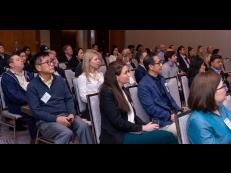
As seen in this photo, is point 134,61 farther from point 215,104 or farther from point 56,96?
point 215,104

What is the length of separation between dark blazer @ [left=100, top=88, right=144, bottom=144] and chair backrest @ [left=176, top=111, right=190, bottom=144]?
0.71m

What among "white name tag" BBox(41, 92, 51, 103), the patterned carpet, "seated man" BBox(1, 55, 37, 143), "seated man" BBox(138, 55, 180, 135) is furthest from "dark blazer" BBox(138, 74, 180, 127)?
the patterned carpet

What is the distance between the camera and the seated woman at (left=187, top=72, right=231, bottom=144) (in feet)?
7.73

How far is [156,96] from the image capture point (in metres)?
3.86

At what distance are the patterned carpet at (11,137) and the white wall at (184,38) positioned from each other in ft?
29.1

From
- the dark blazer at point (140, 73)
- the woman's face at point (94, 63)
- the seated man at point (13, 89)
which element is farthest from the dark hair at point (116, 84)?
the dark blazer at point (140, 73)

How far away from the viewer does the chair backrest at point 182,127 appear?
2.43 metres

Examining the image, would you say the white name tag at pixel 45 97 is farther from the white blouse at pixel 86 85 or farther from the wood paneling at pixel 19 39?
the wood paneling at pixel 19 39

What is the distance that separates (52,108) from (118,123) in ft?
3.15
